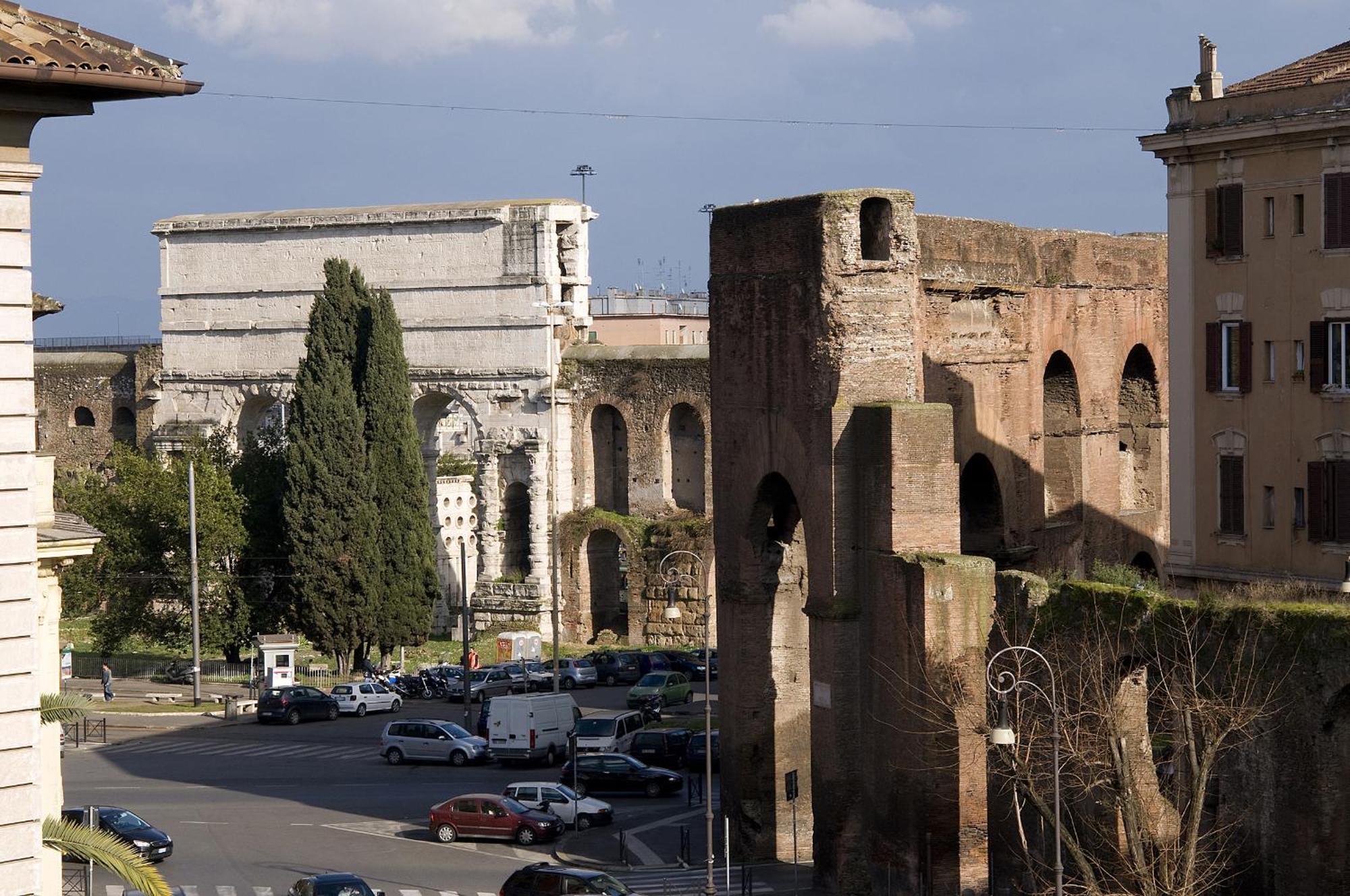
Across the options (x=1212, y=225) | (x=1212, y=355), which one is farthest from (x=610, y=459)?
(x=1212, y=225)

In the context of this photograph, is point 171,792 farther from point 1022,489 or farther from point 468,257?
point 468,257

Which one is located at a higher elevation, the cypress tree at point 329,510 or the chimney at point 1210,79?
the chimney at point 1210,79

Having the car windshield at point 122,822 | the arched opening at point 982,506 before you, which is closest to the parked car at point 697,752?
the arched opening at point 982,506

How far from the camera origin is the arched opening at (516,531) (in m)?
59.8

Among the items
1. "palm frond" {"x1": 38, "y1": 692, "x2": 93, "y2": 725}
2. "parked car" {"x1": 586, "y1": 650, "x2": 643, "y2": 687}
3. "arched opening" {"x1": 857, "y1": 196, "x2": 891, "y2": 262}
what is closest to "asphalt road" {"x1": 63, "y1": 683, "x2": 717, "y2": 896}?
"parked car" {"x1": 586, "y1": 650, "x2": 643, "y2": 687}

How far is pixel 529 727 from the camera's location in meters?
41.6

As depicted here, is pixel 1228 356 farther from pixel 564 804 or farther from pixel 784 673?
pixel 564 804

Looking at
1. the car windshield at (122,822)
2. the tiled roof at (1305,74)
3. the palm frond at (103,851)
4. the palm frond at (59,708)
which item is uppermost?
the tiled roof at (1305,74)

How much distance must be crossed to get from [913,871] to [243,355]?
4018 cm

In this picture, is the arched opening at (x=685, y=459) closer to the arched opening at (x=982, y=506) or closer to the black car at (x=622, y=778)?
the black car at (x=622, y=778)

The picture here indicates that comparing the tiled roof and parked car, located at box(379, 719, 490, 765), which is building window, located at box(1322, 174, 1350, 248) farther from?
parked car, located at box(379, 719, 490, 765)

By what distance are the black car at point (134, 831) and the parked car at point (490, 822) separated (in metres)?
4.63

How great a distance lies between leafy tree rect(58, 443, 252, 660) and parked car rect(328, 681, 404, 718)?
5.76 metres

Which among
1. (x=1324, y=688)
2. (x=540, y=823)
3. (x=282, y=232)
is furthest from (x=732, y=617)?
(x=282, y=232)
